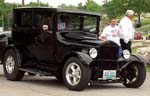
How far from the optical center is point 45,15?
12.2 meters

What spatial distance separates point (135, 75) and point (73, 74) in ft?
5.83

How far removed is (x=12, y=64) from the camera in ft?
42.6

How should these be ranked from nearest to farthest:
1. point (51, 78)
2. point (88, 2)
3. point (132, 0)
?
point (51, 78) < point (132, 0) < point (88, 2)

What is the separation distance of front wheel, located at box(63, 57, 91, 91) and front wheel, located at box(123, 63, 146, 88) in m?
1.49

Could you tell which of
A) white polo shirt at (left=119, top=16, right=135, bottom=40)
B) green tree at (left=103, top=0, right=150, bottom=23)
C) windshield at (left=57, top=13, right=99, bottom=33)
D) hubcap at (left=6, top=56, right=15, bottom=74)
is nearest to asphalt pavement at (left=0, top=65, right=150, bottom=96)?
hubcap at (left=6, top=56, right=15, bottom=74)

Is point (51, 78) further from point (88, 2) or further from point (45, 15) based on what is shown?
point (88, 2)

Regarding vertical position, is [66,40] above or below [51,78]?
above

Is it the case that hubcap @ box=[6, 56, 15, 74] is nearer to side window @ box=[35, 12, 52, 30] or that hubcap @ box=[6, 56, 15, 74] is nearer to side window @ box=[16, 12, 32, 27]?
side window @ box=[16, 12, 32, 27]

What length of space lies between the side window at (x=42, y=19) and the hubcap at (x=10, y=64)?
1229 mm

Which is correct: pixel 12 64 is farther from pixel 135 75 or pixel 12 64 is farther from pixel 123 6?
pixel 123 6

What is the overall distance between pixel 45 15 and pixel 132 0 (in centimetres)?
5298

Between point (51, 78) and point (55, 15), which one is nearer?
point (55, 15)

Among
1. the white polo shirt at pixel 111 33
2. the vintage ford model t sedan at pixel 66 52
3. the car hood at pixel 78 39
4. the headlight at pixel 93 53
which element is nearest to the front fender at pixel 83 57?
the vintage ford model t sedan at pixel 66 52

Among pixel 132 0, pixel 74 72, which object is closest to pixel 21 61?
pixel 74 72
